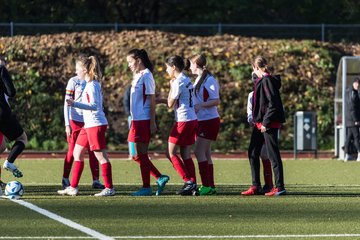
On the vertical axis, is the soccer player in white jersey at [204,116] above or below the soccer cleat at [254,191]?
above

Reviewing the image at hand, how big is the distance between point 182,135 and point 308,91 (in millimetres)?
19258

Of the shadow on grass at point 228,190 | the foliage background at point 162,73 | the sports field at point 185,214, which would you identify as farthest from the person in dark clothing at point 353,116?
the shadow on grass at point 228,190

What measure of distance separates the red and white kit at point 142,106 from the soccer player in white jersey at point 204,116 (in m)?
0.85

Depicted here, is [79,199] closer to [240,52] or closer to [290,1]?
[240,52]

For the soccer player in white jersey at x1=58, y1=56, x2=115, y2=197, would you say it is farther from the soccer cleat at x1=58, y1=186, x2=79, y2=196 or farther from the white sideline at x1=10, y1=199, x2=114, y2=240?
the white sideline at x1=10, y1=199, x2=114, y2=240

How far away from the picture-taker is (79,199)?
15.7 metres

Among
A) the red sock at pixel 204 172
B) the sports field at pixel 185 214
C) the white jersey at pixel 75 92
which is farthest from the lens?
the white jersey at pixel 75 92

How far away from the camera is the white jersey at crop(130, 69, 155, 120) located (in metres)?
16.1

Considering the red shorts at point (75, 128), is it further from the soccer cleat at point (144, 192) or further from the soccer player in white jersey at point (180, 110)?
the soccer player in white jersey at point (180, 110)

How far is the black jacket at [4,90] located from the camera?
16.5 metres

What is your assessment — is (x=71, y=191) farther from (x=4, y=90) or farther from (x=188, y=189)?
(x=4, y=90)

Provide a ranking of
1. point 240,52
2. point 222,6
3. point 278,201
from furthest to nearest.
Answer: point 222,6
point 240,52
point 278,201

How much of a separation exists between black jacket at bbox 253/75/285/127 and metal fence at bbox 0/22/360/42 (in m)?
21.5

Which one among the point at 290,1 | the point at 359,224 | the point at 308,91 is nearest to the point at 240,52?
the point at 308,91
